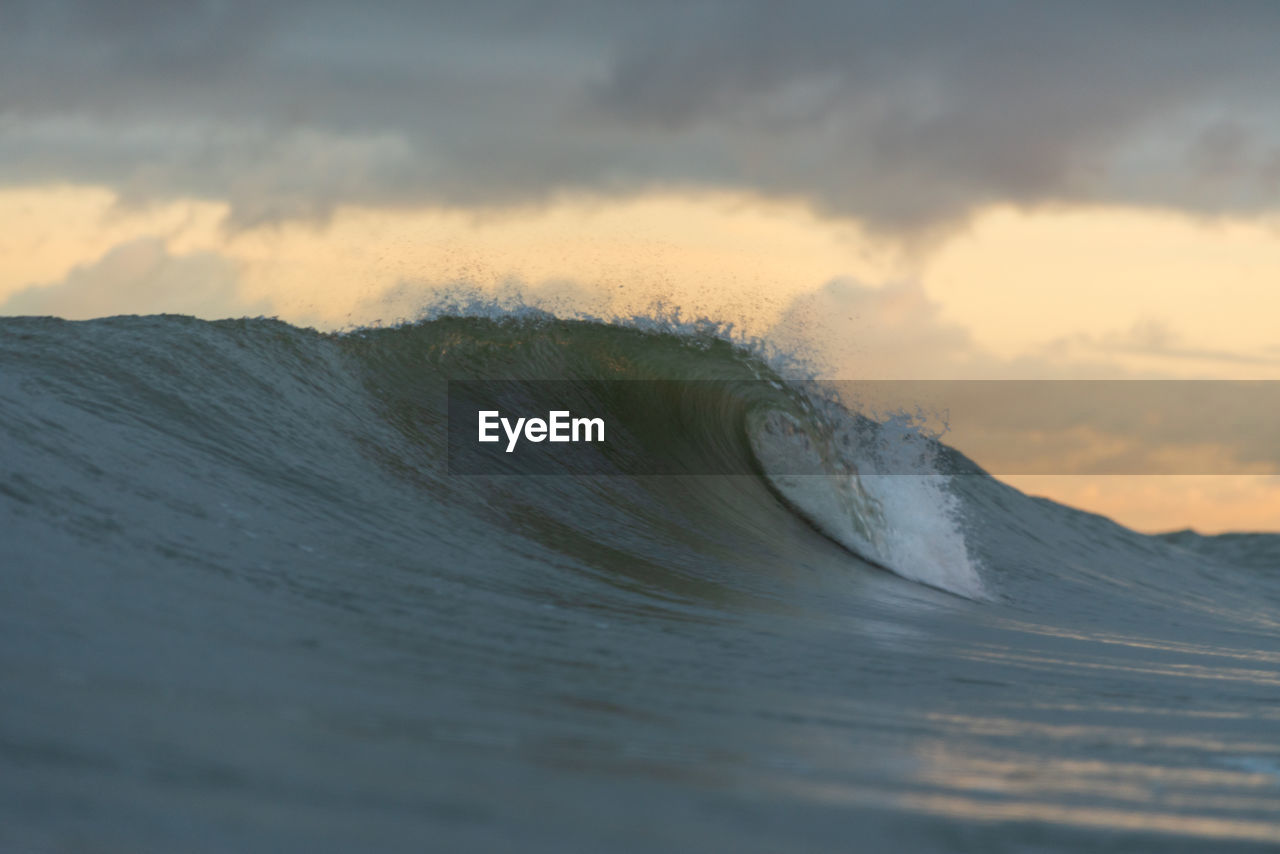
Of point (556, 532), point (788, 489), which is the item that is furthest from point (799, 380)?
point (556, 532)

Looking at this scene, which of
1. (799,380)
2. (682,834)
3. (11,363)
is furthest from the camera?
(799,380)

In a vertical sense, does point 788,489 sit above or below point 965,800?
above

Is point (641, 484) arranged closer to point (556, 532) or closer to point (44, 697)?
point (556, 532)

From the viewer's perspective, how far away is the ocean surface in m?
2.68

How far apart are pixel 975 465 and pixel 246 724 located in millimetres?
12519

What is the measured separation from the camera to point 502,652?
4.55 meters

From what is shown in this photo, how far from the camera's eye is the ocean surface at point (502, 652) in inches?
105

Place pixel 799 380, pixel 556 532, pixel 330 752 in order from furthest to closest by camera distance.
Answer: pixel 799 380 < pixel 556 532 < pixel 330 752

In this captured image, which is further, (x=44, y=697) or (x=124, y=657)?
(x=124, y=657)

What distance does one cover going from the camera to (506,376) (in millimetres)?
12000

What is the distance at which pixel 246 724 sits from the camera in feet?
10.2

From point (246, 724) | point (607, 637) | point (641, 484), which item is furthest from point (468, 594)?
point (641, 484)

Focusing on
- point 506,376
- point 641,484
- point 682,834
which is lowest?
point 682,834

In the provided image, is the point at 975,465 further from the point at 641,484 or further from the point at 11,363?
the point at 11,363
